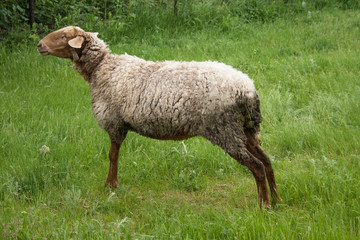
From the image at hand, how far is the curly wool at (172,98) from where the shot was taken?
3.81 m

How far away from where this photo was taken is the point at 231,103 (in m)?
3.77

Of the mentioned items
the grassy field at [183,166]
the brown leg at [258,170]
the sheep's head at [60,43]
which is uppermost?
the sheep's head at [60,43]

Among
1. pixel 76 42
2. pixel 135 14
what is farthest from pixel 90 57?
pixel 135 14

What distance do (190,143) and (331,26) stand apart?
588 centimetres

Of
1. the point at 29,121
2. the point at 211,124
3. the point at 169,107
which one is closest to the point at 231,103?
the point at 211,124

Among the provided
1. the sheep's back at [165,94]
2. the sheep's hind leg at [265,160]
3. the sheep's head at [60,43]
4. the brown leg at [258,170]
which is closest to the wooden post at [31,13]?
the sheep's head at [60,43]

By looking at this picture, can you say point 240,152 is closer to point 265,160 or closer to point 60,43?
point 265,160

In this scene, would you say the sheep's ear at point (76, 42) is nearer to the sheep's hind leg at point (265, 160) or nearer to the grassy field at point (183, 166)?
the grassy field at point (183, 166)

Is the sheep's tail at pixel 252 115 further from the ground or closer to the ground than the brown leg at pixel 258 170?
further from the ground

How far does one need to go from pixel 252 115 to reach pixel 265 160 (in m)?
0.51

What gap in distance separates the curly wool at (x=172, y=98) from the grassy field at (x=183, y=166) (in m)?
0.74

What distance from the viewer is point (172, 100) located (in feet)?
13.0

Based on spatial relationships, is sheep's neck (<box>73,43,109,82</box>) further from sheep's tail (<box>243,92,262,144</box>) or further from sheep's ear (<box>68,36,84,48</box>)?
sheep's tail (<box>243,92,262,144</box>)

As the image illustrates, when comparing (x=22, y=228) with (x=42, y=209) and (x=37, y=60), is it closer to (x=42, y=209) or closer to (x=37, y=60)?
(x=42, y=209)
